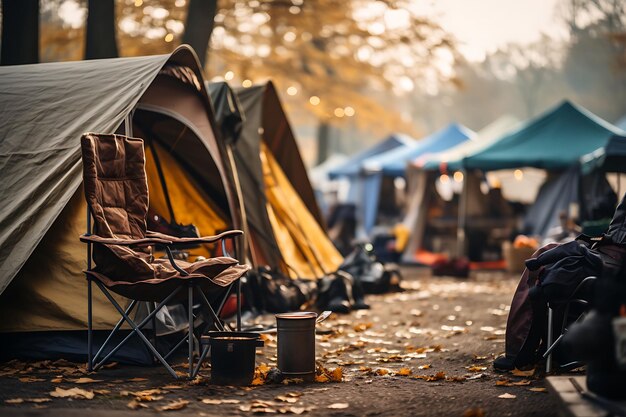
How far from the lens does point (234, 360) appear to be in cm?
505

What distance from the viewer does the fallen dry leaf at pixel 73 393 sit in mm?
4660

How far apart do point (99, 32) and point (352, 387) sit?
669 cm

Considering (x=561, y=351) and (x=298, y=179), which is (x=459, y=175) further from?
(x=561, y=351)

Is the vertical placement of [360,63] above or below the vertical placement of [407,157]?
above

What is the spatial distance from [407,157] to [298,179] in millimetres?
8039

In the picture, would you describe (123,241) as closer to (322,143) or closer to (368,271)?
(368,271)

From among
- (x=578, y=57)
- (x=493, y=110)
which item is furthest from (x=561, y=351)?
(x=493, y=110)

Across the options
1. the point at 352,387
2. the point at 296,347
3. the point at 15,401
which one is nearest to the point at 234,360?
the point at 296,347

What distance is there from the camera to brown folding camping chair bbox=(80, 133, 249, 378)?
5.17 metres

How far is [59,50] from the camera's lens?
16062 millimetres

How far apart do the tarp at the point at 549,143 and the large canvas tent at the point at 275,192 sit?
4208mm

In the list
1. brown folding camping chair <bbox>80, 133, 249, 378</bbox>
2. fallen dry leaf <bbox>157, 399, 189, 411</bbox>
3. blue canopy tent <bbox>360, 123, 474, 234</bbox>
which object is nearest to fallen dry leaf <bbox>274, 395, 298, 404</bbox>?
fallen dry leaf <bbox>157, 399, 189, 411</bbox>

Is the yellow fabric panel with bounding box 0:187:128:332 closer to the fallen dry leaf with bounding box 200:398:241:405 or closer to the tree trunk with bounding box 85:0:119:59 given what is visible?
the fallen dry leaf with bounding box 200:398:241:405

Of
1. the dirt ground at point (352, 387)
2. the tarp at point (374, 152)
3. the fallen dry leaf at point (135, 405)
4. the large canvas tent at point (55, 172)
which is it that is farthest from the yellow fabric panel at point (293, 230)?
the tarp at point (374, 152)
